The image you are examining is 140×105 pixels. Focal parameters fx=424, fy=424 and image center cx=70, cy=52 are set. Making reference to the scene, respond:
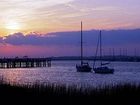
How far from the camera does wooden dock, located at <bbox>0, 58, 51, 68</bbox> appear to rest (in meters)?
140

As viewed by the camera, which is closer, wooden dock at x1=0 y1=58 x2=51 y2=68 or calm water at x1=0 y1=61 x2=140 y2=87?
calm water at x1=0 y1=61 x2=140 y2=87

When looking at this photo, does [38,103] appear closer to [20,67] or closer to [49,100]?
[49,100]

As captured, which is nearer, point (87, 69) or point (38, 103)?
point (38, 103)

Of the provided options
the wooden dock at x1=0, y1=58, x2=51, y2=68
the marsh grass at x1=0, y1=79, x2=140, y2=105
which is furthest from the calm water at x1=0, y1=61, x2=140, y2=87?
the wooden dock at x1=0, y1=58, x2=51, y2=68

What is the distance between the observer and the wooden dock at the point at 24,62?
140 metres

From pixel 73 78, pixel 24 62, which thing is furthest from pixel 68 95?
pixel 24 62

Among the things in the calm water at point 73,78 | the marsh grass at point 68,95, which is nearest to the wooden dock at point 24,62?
the calm water at point 73,78

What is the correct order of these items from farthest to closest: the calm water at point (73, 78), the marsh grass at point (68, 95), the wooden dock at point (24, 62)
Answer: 1. the wooden dock at point (24, 62)
2. the calm water at point (73, 78)
3. the marsh grass at point (68, 95)

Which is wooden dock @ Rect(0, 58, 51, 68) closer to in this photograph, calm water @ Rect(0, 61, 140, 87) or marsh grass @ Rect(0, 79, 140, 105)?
calm water @ Rect(0, 61, 140, 87)

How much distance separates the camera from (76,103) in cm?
2277

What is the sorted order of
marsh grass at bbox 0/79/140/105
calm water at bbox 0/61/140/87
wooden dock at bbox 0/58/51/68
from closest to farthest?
1. marsh grass at bbox 0/79/140/105
2. calm water at bbox 0/61/140/87
3. wooden dock at bbox 0/58/51/68

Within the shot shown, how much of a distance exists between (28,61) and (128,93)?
4982 inches

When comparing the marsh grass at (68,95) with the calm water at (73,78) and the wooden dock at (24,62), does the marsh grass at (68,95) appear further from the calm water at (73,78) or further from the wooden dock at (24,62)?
the wooden dock at (24,62)

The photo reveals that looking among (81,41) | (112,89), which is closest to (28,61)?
(81,41)
